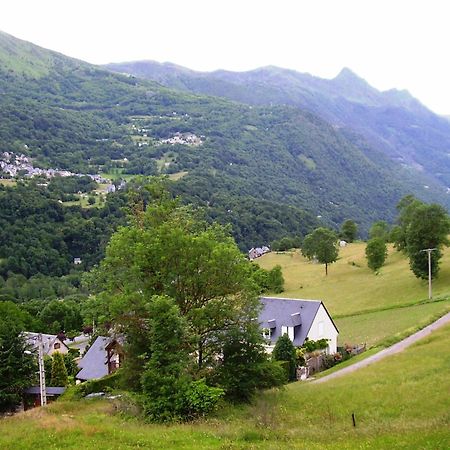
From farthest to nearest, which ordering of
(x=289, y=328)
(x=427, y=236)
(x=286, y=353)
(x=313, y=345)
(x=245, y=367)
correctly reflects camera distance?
(x=427, y=236)
(x=289, y=328)
(x=313, y=345)
(x=286, y=353)
(x=245, y=367)

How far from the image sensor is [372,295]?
2454 inches

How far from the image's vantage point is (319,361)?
1555 inches

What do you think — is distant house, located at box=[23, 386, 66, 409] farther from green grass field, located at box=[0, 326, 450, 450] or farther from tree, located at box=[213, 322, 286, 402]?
tree, located at box=[213, 322, 286, 402]

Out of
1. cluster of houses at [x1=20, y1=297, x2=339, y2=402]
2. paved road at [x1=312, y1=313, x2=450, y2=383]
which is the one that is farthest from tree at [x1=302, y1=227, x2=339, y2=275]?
paved road at [x1=312, y1=313, x2=450, y2=383]

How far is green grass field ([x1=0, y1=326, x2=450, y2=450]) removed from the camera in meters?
15.9

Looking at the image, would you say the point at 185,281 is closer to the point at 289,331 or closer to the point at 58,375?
the point at 289,331

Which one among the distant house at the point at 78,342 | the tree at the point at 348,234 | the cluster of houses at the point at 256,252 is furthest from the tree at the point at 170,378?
the cluster of houses at the point at 256,252

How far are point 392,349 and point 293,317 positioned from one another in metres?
10.1

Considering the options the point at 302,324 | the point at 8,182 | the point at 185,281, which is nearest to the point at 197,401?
the point at 185,281

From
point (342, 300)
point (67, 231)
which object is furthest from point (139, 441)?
point (67, 231)

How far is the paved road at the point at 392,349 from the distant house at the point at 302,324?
7.03 metres

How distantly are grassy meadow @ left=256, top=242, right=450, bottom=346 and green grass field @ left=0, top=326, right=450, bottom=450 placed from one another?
1461 centimetres

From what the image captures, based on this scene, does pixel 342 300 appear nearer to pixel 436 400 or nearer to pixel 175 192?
pixel 436 400

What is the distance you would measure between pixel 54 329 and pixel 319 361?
56096 millimetres
